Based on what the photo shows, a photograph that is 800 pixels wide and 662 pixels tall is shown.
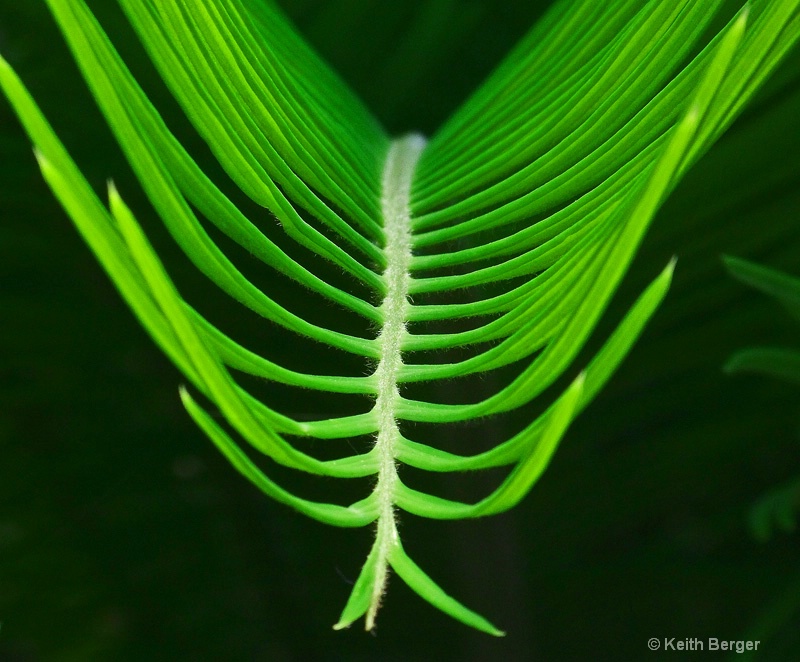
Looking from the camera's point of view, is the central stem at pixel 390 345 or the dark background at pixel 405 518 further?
the dark background at pixel 405 518

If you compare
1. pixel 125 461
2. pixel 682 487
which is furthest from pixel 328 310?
pixel 682 487

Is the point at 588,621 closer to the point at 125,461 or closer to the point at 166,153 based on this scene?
the point at 125,461

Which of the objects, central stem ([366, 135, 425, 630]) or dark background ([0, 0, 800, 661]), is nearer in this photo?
central stem ([366, 135, 425, 630])

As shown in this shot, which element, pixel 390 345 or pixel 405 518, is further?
pixel 405 518
